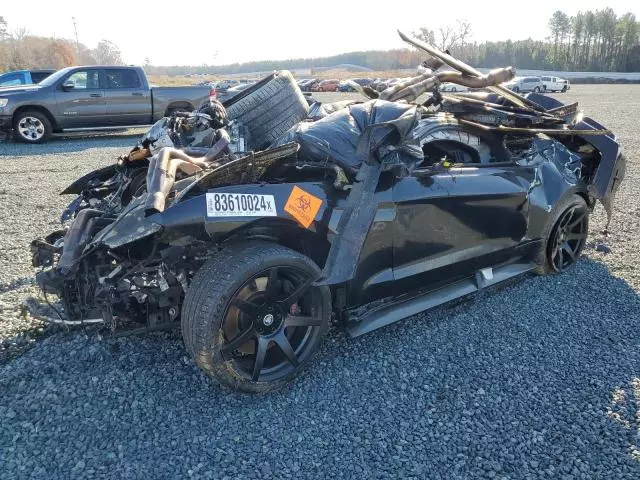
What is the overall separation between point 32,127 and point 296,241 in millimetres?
11259

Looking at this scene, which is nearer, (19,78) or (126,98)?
(126,98)

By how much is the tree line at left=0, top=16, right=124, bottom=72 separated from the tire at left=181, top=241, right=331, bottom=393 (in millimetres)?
43984

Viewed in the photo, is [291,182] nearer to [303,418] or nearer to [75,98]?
[303,418]

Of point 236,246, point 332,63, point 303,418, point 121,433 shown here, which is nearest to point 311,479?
point 303,418

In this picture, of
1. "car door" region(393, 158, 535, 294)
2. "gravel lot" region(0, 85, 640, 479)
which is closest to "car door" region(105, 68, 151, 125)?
"gravel lot" region(0, 85, 640, 479)

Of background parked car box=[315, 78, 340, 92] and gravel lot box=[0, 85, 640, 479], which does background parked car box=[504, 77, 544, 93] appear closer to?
background parked car box=[315, 78, 340, 92]

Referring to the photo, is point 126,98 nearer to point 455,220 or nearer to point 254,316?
point 455,220

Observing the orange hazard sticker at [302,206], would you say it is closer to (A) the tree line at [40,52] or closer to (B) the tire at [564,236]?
(B) the tire at [564,236]

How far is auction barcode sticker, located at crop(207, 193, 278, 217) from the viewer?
2.66m

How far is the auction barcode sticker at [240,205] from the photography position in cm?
266

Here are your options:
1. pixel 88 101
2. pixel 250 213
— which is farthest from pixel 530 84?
pixel 250 213

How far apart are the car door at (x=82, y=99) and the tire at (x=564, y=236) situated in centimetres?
1119

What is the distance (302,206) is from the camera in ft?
9.50

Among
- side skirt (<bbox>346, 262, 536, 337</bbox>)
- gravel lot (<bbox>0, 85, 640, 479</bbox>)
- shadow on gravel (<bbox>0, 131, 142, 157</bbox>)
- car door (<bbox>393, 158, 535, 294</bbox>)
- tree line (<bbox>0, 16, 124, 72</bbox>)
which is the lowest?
gravel lot (<bbox>0, 85, 640, 479</bbox>)
